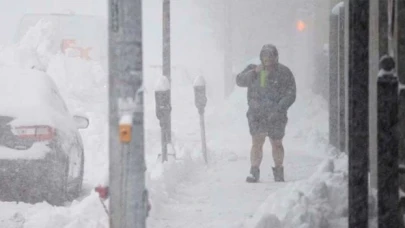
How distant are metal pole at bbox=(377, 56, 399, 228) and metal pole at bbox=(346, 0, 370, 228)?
26cm

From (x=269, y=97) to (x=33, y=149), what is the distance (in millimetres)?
3214

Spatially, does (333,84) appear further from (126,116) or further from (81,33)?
(126,116)

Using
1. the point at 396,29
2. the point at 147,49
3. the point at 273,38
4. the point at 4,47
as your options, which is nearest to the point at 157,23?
the point at 147,49

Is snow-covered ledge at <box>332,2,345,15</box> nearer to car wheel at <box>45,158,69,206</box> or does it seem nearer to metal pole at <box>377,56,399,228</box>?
car wheel at <box>45,158,69,206</box>

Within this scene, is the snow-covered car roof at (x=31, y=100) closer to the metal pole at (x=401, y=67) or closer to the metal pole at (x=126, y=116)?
the metal pole at (x=401, y=67)

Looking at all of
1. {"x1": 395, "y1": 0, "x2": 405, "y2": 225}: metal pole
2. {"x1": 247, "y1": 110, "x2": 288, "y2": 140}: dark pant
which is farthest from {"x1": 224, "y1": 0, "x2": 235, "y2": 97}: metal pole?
{"x1": 395, "y1": 0, "x2": 405, "y2": 225}: metal pole

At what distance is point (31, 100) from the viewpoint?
25.3ft

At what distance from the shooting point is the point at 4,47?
17.8m

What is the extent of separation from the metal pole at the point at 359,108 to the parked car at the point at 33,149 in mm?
3464

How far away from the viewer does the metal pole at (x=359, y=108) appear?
4.73 metres

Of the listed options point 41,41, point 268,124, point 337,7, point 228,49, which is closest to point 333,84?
point 337,7

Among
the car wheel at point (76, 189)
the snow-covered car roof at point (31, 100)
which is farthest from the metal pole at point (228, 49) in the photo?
the snow-covered car roof at point (31, 100)

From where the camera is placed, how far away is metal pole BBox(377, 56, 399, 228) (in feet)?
14.5

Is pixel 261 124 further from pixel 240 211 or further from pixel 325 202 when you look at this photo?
pixel 325 202
